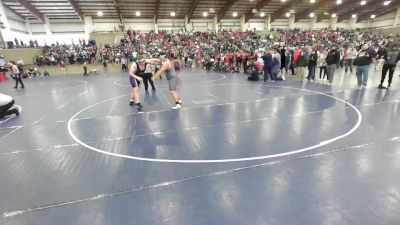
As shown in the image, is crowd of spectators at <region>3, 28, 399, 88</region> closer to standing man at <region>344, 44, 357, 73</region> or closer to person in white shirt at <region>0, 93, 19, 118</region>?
standing man at <region>344, 44, 357, 73</region>

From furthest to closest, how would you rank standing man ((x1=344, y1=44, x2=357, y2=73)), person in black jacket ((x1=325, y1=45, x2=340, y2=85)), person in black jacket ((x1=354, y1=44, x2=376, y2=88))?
standing man ((x1=344, y1=44, x2=357, y2=73)) < person in black jacket ((x1=325, y1=45, x2=340, y2=85)) < person in black jacket ((x1=354, y1=44, x2=376, y2=88))

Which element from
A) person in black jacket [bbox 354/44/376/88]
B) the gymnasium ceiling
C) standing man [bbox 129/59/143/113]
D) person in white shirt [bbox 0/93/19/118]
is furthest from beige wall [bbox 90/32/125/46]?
person in black jacket [bbox 354/44/376/88]

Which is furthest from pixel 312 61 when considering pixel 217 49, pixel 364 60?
pixel 217 49

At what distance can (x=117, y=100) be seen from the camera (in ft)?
28.3

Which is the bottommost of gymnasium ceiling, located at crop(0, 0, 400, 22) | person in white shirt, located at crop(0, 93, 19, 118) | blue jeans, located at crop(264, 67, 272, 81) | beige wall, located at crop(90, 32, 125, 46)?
person in white shirt, located at crop(0, 93, 19, 118)

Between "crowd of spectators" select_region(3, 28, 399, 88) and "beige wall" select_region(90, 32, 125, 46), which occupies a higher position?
"beige wall" select_region(90, 32, 125, 46)

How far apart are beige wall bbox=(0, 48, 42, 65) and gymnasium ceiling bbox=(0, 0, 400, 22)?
14.4 ft

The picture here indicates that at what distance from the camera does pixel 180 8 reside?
97.7 feet

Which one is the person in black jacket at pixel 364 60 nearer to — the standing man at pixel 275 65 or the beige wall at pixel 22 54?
the standing man at pixel 275 65

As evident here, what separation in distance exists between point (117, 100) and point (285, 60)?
8.59 m

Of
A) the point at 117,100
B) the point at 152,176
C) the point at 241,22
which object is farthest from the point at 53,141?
the point at 241,22

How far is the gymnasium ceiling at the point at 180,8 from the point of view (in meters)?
25.8

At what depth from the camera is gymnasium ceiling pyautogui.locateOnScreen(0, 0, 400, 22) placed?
84.8ft

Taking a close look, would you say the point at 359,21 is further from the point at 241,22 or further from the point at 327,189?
the point at 327,189
